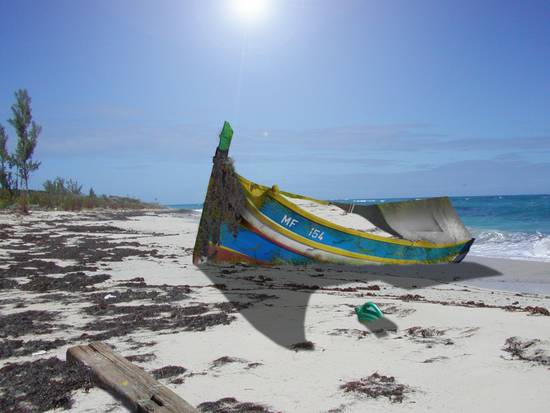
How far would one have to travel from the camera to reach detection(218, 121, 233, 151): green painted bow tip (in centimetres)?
756

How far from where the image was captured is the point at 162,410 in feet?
7.39

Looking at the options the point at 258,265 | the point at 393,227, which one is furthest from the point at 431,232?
the point at 258,265

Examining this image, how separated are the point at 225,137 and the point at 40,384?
5401 mm

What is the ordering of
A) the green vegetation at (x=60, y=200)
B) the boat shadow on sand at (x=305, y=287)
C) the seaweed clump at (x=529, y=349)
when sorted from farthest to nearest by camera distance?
1. the green vegetation at (x=60, y=200)
2. the boat shadow on sand at (x=305, y=287)
3. the seaweed clump at (x=529, y=349)

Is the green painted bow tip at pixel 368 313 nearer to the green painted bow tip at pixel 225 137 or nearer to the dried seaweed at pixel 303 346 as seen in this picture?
the dried seaweed at pixel 303 346

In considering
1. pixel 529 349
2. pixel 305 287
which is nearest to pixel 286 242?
pixel 305 287

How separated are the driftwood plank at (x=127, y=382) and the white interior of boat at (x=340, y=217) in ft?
25.5

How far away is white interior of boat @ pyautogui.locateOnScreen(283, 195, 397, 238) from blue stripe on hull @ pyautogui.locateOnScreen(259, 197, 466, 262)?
1.49 meters

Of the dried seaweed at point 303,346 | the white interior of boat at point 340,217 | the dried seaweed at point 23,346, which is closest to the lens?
the dried seaweed at point 23,346

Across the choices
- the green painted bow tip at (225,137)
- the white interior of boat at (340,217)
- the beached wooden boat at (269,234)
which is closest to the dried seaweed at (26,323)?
the beached wooden boat at (269,234)

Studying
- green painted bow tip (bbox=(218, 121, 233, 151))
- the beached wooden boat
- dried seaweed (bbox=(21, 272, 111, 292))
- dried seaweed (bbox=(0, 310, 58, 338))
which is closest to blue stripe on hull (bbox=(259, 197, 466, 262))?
the beached wooden boat

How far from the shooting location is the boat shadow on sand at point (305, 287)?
14.1 feet

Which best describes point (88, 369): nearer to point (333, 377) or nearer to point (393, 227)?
point (333, 377)

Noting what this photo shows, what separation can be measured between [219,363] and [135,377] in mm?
785
